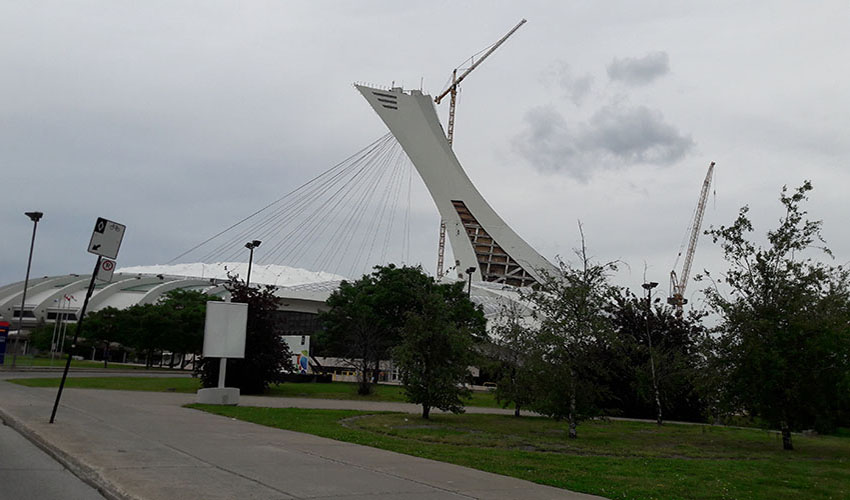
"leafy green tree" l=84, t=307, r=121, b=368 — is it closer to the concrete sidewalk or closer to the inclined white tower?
the inclined white tower

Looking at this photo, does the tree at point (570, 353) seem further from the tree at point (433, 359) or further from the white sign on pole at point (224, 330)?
the white sign on pole at point (224, 330)

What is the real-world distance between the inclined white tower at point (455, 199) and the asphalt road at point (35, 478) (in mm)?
72823

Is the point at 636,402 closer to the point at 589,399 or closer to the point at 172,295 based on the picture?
the point at 589,399

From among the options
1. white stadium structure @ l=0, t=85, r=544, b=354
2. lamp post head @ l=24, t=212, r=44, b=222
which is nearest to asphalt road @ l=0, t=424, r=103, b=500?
lamp post head @ l=24, t=212, r=44, b=222

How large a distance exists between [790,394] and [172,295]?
56114 mm

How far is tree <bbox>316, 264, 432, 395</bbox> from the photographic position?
140 feet

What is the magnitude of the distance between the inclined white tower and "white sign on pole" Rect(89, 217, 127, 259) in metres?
67.6

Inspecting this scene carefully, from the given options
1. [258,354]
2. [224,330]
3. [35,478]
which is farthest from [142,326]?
[35,478]

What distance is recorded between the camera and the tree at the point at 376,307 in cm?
4275

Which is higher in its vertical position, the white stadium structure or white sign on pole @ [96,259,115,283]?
the white stadium structure

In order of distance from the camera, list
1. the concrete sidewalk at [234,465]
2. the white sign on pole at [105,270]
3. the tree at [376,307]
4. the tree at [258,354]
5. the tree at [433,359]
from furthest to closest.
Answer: the tree at [376,307], the tree at [258,354], the tree at [433,359], the white sign on pole at [105,270], the concrete sidewalk at [234,465]

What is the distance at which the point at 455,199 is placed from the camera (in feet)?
279

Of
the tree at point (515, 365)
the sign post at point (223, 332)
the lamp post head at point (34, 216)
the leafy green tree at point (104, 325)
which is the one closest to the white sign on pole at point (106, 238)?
the sign post at point (223, 332)

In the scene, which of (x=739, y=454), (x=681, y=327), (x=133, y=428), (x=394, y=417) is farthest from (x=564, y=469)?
(x=681, y=327)
